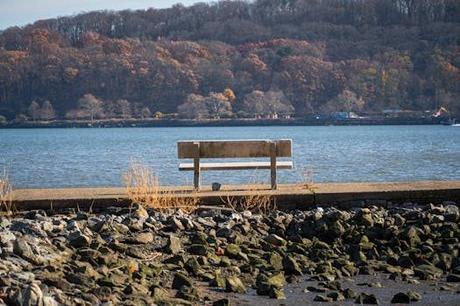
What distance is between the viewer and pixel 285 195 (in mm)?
13695

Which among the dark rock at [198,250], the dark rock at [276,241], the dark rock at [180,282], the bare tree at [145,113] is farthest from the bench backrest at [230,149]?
the bare tree at [145,113]

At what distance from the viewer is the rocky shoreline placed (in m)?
8.81

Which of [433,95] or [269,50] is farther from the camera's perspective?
[269,50]

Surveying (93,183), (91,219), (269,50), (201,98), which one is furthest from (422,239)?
(269,50)

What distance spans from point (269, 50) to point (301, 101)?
46.7 ft

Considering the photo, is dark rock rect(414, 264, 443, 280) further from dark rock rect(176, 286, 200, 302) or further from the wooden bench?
the wooden bench

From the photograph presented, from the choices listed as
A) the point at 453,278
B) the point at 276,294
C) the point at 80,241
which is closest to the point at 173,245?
the point at 80,241

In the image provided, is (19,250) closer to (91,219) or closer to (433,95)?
(91,219)

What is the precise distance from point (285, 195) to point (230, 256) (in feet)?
10.1

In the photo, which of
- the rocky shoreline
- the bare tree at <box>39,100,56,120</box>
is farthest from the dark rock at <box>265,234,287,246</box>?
the bare tree at <box>39,100,56,120</box>

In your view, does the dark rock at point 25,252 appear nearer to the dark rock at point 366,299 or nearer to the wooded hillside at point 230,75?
the dark rock at point 366,299

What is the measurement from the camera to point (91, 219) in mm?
12336

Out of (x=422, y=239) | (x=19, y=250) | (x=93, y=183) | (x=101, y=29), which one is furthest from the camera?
(x=101, y=29)

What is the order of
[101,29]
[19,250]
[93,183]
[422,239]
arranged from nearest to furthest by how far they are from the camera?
[19,250] < [422,239] < [93,183] < [101,29]
